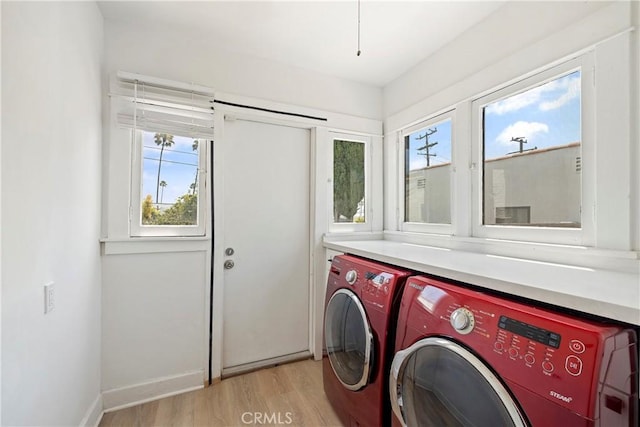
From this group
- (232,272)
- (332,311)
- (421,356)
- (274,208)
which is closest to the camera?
(421,356)

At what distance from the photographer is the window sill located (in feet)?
5.66

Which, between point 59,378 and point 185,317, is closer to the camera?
point 59,378

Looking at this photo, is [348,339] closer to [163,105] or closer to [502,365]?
[502,365]

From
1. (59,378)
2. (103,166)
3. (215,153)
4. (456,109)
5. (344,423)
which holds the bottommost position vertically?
(344,423)

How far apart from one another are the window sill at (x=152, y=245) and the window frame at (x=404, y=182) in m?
1.63

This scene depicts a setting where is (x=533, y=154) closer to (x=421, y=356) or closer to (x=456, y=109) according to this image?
(x=456, y=109)

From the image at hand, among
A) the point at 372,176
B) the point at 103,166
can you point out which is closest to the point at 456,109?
the point at 372,176

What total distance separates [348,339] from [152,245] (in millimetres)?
1389

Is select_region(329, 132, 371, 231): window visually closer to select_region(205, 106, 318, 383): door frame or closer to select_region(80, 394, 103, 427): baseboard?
select_region(205, 106, 318, 383): door frame

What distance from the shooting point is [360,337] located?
1.44 metres

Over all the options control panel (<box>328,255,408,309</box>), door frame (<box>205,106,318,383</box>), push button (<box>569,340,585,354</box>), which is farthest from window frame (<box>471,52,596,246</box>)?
door frame (<box>205,106,318,383</box>)

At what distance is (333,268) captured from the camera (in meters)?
1.74

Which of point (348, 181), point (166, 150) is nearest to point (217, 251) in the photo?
point (166, 150)

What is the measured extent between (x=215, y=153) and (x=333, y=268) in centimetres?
118
